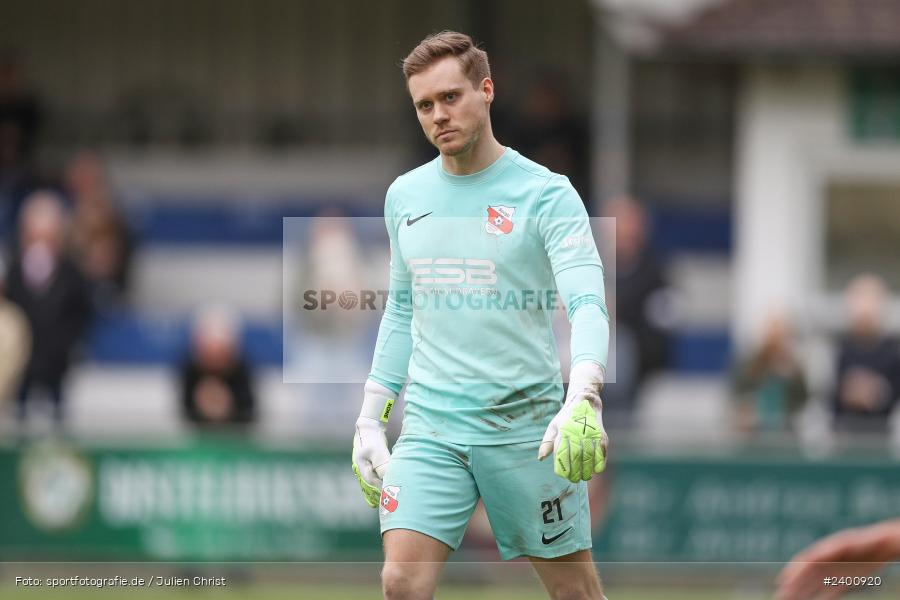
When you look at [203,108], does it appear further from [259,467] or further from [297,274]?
[259,467]

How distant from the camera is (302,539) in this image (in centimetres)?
1091

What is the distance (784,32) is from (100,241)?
5.92 m

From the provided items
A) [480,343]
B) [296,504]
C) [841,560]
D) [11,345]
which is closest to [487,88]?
[480,343]

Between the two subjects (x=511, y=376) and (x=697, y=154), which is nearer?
(x=511, y=376)

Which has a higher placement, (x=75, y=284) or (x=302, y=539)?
(x=75, y=284)

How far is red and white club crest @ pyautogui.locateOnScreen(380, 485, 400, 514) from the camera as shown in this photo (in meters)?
5.54

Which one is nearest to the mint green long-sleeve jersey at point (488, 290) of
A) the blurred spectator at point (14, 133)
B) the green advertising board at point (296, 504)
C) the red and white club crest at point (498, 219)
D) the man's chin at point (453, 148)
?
the red and white club crest at point (498, 219)

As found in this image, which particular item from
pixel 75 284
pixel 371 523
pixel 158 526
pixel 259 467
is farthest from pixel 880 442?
pixel 75 284

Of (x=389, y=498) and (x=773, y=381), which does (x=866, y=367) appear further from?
(x=389, y=498)

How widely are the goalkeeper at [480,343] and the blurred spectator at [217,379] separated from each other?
5701mm

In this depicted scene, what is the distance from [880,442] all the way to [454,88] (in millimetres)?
6174

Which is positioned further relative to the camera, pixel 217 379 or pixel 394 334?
pixel 217 379

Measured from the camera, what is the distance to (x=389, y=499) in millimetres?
5570

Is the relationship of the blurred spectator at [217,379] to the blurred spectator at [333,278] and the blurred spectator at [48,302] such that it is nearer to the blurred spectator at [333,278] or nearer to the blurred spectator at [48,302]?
the blurred spectator at [333,278]
